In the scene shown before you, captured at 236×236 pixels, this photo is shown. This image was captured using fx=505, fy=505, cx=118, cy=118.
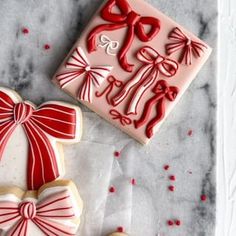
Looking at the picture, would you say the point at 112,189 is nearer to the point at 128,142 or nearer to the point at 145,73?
the point at 128,142

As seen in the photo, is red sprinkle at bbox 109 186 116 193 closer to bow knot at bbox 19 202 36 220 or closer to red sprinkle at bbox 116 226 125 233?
red sprinkle at bbox 116 226 125 233

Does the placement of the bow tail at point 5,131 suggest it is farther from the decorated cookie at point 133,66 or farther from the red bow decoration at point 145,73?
the red bow decoration at point 145,73

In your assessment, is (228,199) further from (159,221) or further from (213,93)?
(213,93)

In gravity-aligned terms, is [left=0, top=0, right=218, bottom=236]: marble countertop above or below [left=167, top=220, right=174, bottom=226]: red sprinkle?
above

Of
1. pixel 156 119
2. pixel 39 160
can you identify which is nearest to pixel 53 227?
pixel 39 160

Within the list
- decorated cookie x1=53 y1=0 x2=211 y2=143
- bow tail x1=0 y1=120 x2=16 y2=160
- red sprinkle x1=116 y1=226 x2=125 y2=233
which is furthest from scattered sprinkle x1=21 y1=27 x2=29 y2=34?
red sprinkle x1=116 y1=226 x2=125 y2=233

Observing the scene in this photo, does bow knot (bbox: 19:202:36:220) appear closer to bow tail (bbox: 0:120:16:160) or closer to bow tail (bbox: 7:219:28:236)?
bow tail (bbox: 7:219:28:236)

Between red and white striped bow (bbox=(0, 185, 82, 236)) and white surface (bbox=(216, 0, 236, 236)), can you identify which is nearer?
red and white striped bow (bbox=(0, 185, 82, 236))

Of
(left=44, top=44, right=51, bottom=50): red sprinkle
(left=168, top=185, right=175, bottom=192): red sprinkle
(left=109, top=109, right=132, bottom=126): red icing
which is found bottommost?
(left=168, top=185, right=175, bottom=192): red sprinkle
